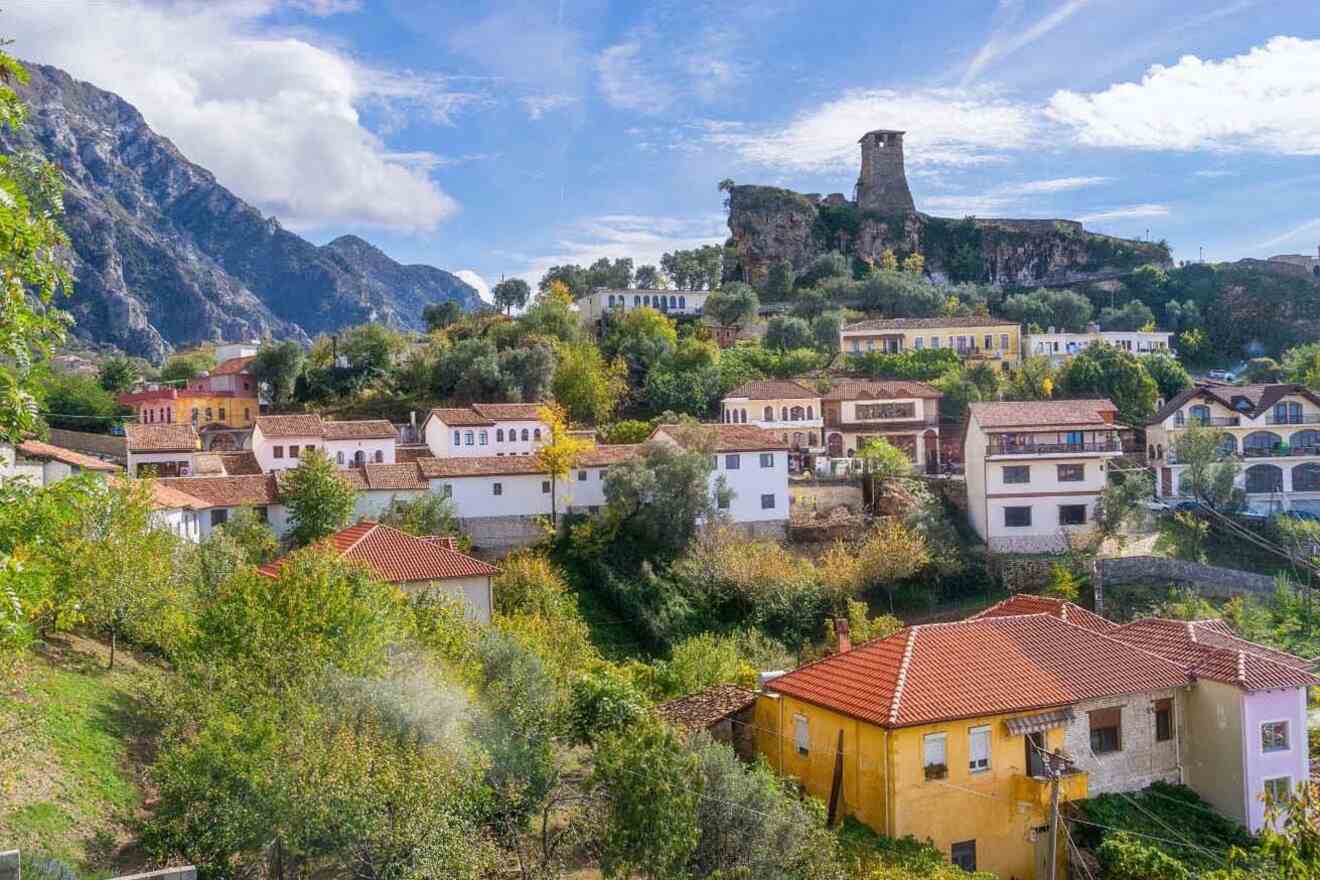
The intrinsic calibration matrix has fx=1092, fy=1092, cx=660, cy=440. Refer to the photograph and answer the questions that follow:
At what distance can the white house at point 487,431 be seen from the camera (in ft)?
166

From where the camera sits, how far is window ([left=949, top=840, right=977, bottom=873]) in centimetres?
1980

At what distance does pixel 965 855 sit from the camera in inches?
784

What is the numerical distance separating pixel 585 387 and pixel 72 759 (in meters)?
43.4

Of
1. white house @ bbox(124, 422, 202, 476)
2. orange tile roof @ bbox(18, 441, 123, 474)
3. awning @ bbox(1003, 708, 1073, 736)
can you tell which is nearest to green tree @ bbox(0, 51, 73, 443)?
awning @ bbox(1003, 708, 1073, 736)

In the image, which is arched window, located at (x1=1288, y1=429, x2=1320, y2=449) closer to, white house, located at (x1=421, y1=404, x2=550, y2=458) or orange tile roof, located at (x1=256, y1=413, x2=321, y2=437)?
white house, located at (x1=421, y1=404, x2=550, y2=458)

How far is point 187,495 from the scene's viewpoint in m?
39.9

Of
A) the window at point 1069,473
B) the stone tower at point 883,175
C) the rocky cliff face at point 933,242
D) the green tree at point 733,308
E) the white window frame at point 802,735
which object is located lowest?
the white window frame at point 802,735

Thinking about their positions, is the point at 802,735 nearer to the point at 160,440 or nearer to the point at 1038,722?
the point at 1038,722

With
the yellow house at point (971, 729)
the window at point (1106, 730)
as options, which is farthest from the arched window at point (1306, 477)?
the window at point (1106, 730)

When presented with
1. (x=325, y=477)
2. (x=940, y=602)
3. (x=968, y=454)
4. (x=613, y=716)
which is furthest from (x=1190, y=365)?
(x=613, y=716)

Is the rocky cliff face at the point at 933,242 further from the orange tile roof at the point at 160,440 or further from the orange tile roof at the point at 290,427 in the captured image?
the orange tile roof at the point at 160,440

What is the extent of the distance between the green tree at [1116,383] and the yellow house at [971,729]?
41389 mm

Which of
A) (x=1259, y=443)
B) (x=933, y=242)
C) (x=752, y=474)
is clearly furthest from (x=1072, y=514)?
(x=933, y=242)

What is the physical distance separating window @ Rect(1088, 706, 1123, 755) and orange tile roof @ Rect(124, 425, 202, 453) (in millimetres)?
38887
